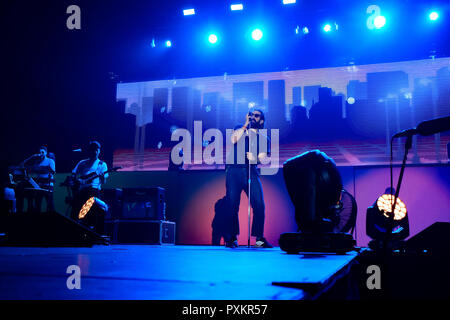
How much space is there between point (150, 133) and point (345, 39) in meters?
3.72

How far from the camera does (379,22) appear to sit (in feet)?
22.1

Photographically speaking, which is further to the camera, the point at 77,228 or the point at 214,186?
the point at 214,186

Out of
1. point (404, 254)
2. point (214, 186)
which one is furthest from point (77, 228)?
point (214, 186)

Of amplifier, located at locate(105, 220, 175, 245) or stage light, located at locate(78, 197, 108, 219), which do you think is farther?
amplifier, located at locate(105, 220, 175, 245)

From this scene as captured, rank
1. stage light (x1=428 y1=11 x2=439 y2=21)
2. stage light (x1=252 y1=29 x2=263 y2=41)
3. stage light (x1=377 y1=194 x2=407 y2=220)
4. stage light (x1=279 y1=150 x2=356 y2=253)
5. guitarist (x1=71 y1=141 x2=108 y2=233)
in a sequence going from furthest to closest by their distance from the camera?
stage light (x1=252 y1=29 x2=263 y2=41) < stage light (x1=428 y1=11 x2=439 y2=21) < guitarist (x1=71 y1=141 x2=108 y2=233) < stage light (x1=377 y1=194 x2=407 y2=220) < stage light (x1=279 y1=150 x2=356 y2=253)

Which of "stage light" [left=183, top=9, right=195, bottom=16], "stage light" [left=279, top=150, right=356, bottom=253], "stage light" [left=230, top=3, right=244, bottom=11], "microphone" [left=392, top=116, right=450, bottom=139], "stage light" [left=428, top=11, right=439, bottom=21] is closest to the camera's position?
"microphone" [left=392, top=116, right=450, bottom=139]

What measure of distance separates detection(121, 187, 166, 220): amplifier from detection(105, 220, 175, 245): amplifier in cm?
12

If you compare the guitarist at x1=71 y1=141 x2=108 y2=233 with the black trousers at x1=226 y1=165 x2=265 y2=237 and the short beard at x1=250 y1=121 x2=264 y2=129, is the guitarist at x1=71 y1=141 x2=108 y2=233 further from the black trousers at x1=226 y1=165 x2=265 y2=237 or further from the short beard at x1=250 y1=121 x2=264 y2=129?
the short beard at x1=250 y1=121 x2=264 y2=129

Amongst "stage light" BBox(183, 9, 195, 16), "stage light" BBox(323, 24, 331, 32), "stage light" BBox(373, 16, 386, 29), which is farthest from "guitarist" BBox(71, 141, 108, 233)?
"stage light" BBox(373, 16, 386, 29)

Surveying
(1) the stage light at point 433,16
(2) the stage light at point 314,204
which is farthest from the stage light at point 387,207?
(1) the stage light at point 433,16

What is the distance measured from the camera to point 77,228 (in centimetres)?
299

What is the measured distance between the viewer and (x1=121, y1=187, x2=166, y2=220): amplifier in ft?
18.1
